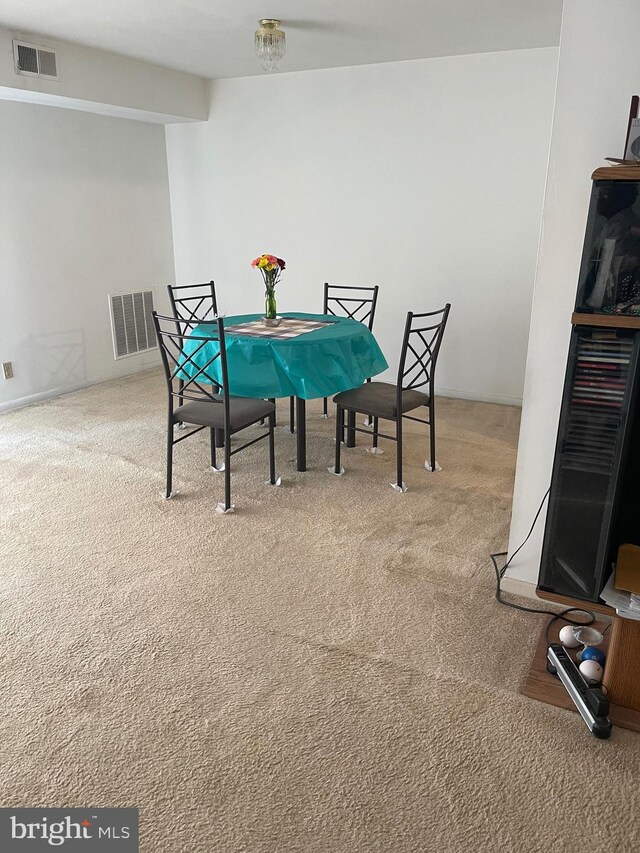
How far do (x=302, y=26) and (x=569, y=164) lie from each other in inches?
95.8

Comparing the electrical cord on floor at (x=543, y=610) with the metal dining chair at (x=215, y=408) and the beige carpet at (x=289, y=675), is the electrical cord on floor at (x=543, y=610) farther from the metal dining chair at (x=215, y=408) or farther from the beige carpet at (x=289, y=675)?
the metal dining chair at (x=215, y=408)

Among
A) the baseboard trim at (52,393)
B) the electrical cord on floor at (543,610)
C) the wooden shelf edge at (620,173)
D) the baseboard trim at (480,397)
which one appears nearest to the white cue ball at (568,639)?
the electrical cord on floor at (543,610)

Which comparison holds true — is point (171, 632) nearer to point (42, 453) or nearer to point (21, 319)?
point (42, 453)

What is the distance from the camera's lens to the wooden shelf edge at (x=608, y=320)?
1840mm

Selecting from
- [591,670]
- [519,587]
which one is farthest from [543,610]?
[591,670]

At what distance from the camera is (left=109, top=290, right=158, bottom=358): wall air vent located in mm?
5590

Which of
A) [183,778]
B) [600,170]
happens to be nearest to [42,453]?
[183,778]

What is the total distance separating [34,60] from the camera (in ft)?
13.0

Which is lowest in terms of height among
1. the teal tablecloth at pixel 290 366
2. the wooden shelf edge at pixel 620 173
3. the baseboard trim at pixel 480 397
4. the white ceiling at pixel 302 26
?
the baseboard trim at pixel 480 397

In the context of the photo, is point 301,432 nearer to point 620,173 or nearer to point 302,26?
point 620,173

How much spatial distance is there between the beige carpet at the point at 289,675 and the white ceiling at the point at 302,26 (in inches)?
99.7

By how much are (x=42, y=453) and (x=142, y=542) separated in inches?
56.5

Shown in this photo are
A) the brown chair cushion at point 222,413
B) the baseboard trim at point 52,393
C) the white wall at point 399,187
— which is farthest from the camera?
the baseboard trim at point 52,393

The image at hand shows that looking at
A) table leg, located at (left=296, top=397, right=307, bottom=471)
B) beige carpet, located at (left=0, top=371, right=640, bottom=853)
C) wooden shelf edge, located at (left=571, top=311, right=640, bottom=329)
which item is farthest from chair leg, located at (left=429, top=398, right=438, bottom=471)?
wooden shelf edge, located at (left=571, top=311, right=640, bottom=329)
